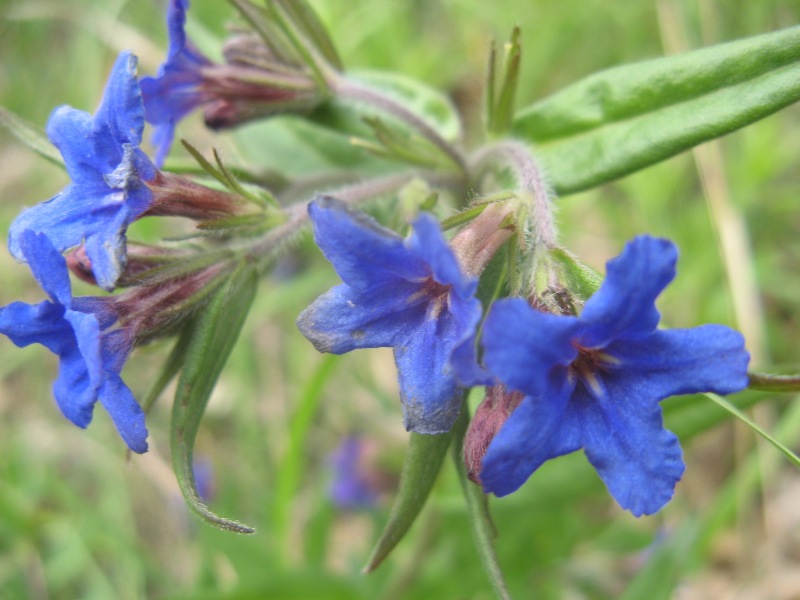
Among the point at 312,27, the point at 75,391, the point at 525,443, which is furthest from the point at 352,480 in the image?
the point at 525,443

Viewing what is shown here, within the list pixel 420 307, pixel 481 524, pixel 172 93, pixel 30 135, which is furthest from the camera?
pixel 172 93

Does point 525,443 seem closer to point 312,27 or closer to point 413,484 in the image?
point 413,484

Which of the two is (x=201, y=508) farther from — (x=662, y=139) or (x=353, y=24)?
(x=353, y=24)

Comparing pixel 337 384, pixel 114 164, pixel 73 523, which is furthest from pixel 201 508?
pixel 337 384

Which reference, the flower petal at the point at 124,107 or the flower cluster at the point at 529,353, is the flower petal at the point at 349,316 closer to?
the flower cluster at the point at 529,353

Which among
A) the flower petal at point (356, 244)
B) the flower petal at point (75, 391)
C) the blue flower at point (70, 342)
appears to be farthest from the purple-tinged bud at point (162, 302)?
the flower petal at point (356, 244)

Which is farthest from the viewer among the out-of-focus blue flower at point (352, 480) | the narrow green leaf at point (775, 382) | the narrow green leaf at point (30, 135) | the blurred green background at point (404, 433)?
the out-of-focus blue flower at point (352, 480)
